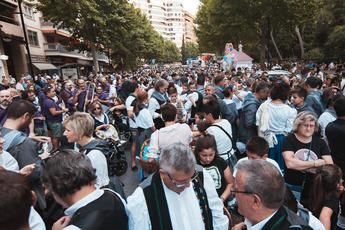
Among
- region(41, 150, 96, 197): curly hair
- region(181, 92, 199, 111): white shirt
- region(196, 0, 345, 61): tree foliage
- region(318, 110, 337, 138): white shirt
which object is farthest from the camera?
region(196, 0, 345, 61): tree foliage

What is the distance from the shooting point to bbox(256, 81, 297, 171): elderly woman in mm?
4641

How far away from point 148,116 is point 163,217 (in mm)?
→ 3682

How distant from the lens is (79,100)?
27.8 ft

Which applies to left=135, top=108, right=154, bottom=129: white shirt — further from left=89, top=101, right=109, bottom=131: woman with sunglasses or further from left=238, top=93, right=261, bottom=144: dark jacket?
left=238, top=93, right=261, bottom=144: dark jacket

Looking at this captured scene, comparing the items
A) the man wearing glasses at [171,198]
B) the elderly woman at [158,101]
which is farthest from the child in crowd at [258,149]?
the elderly woman at [158,101]

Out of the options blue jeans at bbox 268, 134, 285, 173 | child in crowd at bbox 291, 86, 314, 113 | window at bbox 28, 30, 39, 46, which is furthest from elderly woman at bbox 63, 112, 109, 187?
window at bbox 28, 30, 39, 46

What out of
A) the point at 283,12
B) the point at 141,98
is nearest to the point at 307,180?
the point at 141,98

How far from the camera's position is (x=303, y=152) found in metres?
3.32

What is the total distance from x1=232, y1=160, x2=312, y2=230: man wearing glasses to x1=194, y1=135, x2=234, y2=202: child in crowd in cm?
135

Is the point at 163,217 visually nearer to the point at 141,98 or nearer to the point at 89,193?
the point at 89,193

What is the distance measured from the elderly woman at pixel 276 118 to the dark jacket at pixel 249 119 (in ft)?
1.83

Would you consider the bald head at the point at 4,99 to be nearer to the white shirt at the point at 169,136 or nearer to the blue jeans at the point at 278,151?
the white shirt at the point at 169,136

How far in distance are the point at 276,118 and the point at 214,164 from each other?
188cm

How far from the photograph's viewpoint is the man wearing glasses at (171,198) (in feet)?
6.88
